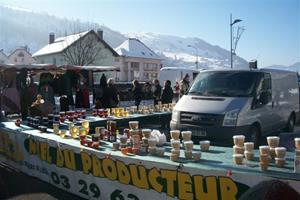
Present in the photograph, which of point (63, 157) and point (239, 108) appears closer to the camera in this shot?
point (63, 157)

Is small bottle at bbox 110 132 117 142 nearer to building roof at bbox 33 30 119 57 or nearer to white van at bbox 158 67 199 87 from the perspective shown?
white van at bbox 158 67 199 87

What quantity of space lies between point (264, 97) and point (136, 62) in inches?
2459

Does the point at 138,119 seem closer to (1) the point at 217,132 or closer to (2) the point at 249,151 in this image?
(1) the point at 217,132

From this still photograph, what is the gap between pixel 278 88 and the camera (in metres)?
10.9

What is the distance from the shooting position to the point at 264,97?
986 centimetres

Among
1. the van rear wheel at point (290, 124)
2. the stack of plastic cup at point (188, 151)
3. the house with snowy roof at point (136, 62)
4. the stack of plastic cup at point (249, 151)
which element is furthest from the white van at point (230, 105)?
the house with snowy roof at point (136, 62)

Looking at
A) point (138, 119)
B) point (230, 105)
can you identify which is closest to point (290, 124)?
point (230, 105)

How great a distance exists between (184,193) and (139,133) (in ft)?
4.88

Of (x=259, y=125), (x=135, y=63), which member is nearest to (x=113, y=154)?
(x=259, y=125)

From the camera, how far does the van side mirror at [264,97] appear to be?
384 inches

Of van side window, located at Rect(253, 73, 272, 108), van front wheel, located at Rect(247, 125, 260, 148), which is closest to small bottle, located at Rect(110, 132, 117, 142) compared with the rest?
van front wheel, located at Rect(247, 125, 260, 148)

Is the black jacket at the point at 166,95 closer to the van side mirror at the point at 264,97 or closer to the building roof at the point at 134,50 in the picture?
the van side mirror at the point at 264,97

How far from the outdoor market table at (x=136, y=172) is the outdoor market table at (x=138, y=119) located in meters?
1.47

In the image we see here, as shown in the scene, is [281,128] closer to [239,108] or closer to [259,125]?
[259,125]
